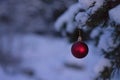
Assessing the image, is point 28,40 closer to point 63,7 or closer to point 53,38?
point 53,38

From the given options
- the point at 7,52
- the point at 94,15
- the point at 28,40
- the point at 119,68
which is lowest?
the point at 119,68

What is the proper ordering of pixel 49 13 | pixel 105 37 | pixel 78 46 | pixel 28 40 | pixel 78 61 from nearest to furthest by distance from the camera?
pixel 78 46 → pixel 105 37 → pixel 78 61 → pixel 49 13 → pixel 28 40

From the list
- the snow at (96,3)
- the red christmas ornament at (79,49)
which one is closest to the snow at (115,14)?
the snow at (96,3)

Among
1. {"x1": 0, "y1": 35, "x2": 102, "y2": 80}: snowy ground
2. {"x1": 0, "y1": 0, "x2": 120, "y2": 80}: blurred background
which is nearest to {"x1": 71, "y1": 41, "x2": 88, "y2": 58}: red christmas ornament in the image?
{"x1": 0, "y1": 0, "x2": 120, "y2": 80}: blurred background

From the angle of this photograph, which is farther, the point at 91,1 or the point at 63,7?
the point at 63,7

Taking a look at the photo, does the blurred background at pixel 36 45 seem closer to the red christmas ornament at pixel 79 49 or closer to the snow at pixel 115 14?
the red christmas ornament at pixel 79 49

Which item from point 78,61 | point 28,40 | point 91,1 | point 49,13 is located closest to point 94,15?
point 91,1
